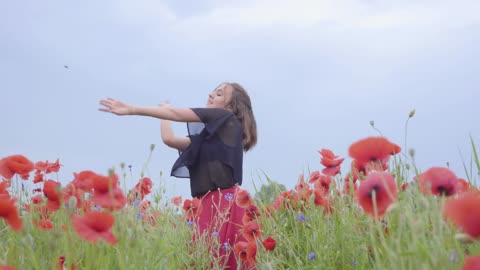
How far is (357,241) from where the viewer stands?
8.63 feet

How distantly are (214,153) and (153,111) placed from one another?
74cm

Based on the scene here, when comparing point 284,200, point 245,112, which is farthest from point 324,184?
point 245,112

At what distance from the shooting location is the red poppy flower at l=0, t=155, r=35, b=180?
2748 mm

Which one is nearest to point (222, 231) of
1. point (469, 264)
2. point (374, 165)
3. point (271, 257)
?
point (271, 257)

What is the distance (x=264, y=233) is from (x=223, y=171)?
1.45 metres

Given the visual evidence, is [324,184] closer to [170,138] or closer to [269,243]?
[269,243]

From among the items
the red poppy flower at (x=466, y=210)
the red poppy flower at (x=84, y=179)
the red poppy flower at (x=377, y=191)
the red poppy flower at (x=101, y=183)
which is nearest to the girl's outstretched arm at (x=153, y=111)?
the red poppy flower at (x=84, y=179)

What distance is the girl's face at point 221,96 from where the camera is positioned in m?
5.15

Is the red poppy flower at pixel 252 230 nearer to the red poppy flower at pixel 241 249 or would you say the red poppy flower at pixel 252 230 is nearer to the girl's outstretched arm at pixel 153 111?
the red poppy flower at pixel 241 249

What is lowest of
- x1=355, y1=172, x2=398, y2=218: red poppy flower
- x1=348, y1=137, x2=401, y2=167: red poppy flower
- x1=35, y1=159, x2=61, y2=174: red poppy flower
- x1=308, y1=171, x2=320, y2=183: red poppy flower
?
x1=355, y1=172, x2=398, y2=218: red poppy flower

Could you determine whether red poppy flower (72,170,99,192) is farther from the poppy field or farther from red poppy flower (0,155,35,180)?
red poppy flower (0,155,35,180)

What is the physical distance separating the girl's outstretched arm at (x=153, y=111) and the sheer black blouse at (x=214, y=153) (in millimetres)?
115

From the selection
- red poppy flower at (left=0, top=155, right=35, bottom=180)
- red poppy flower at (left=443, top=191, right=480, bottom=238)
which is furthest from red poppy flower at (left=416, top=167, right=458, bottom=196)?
red poppy flower at (left=0, top=155, right=35, bottom=180)

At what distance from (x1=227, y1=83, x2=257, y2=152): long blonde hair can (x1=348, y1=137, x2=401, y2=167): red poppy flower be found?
10.2ft
